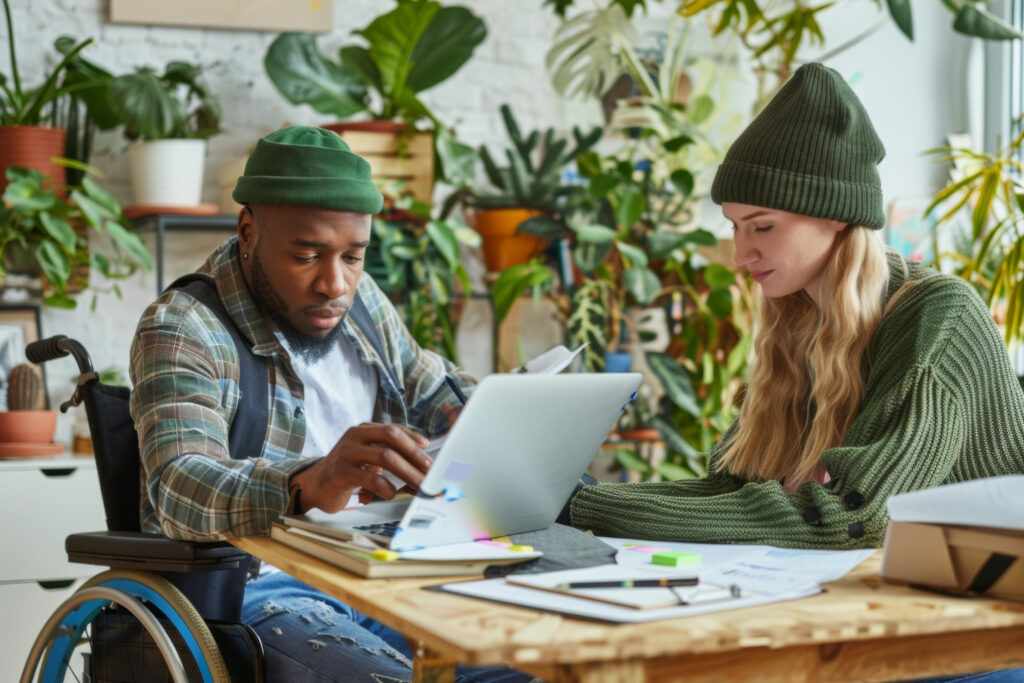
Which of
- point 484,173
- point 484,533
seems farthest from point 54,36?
point 484,533

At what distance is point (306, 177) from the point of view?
5.88 feet

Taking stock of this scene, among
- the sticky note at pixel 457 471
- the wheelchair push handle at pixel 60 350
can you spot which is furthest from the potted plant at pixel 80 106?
the sticky note at pixel 457 471

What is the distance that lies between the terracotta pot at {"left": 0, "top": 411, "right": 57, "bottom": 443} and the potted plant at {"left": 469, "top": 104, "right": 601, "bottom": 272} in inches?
57.7

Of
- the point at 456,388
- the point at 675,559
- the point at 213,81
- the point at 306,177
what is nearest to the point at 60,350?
the point at 306,177

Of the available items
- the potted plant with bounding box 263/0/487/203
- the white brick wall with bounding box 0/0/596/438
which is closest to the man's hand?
the potted plant with bounding box 263/0/487/203

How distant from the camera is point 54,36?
3.63 meters

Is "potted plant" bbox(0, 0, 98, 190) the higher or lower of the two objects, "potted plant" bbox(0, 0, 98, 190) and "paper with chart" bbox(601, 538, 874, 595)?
the higher

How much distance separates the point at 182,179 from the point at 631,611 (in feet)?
9.15

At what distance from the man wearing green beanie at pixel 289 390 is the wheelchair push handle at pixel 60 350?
0.44ft

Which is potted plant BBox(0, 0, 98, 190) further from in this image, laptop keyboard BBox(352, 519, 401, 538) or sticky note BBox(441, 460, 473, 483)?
sticky note BBox(441, 460, 473, 483)

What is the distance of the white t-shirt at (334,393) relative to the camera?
1930 millimetres

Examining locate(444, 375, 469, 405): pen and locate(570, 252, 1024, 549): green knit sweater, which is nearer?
locate(570, 252, 1024, 549): green knit sweater

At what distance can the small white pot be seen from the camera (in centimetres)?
345

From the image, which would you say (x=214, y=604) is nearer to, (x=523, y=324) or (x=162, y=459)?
(x=162, y=459)
